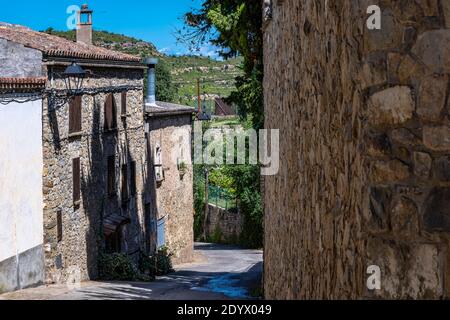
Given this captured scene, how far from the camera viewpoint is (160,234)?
27891 millimetres

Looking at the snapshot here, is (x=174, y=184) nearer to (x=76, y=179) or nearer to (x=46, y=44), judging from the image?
(x=76, y=179)

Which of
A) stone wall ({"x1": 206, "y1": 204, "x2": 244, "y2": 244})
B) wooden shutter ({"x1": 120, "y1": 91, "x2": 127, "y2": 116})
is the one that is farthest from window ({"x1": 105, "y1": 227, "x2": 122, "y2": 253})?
stone wall ({"x1": 206, "y1": 204, "x2": 244, "y2": 244})

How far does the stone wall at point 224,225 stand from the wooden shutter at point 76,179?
726 inches

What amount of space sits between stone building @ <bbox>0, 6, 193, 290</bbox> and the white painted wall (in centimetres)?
5

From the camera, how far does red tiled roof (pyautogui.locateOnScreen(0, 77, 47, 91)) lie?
15.4 meters

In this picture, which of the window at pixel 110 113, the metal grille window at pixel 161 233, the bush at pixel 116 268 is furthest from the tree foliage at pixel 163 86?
the bush at pixel 116 268

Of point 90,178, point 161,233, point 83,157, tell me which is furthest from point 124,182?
point 161,233

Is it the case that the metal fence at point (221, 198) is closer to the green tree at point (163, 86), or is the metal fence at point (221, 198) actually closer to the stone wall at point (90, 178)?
the green tree at point (163, 86)

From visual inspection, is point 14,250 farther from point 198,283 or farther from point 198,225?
point 198,225

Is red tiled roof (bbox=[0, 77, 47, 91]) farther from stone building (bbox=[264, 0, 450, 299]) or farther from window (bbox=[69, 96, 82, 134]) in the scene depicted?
stone building (bbox=[264, 0, 450, 299])

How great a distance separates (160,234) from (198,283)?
7318 millimetres

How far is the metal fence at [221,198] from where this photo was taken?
39534 mm
